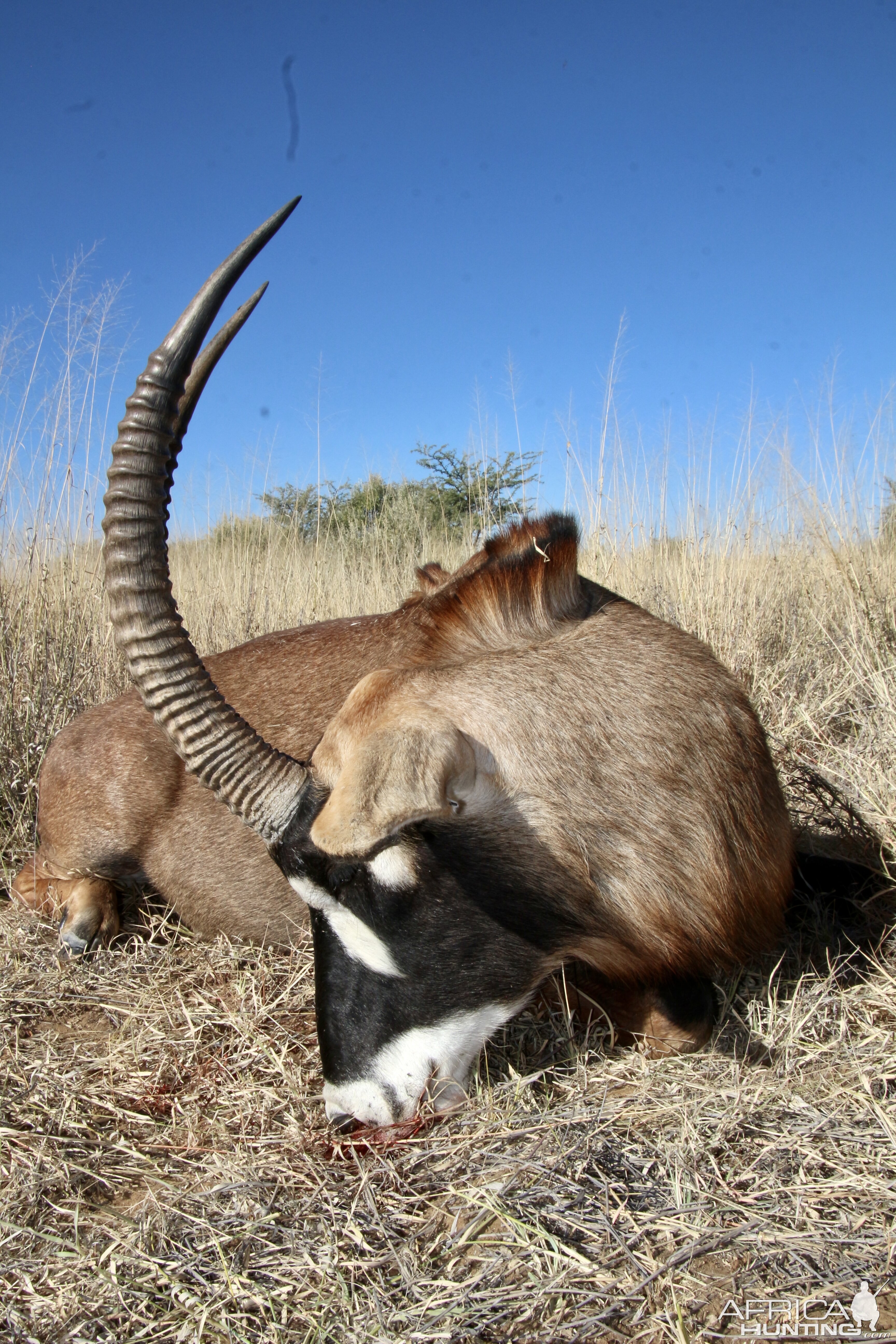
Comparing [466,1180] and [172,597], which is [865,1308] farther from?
[172,597]

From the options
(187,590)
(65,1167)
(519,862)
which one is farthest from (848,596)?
(187,590)

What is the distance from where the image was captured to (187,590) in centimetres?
851

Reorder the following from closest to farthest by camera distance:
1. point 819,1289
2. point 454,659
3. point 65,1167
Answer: point 819,1289
point 65,1167
point 454,659

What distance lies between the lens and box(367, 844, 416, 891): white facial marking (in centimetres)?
199

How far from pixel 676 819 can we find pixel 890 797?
166 cm

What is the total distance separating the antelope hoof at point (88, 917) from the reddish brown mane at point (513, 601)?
Answer: 6.48 ft

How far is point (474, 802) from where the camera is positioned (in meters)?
2.10

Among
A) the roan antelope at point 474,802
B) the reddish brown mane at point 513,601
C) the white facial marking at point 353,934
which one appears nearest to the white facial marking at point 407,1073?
the roan antelope at point 474,802

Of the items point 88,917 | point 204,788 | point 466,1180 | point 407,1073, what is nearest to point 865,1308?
point 466,1180

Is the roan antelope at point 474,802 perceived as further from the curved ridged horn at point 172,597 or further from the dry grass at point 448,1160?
the dry grass at point 448,1160

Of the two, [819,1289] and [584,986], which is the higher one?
[584,986]

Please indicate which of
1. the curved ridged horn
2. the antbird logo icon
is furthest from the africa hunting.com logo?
the curved ridged horn

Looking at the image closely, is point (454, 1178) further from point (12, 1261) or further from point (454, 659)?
point (454, 659)

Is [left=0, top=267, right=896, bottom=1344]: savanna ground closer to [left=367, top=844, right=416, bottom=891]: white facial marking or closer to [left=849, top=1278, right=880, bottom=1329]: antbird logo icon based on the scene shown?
[left=849, top=1278, right=880, bottom=1329]: antbird logo icon
